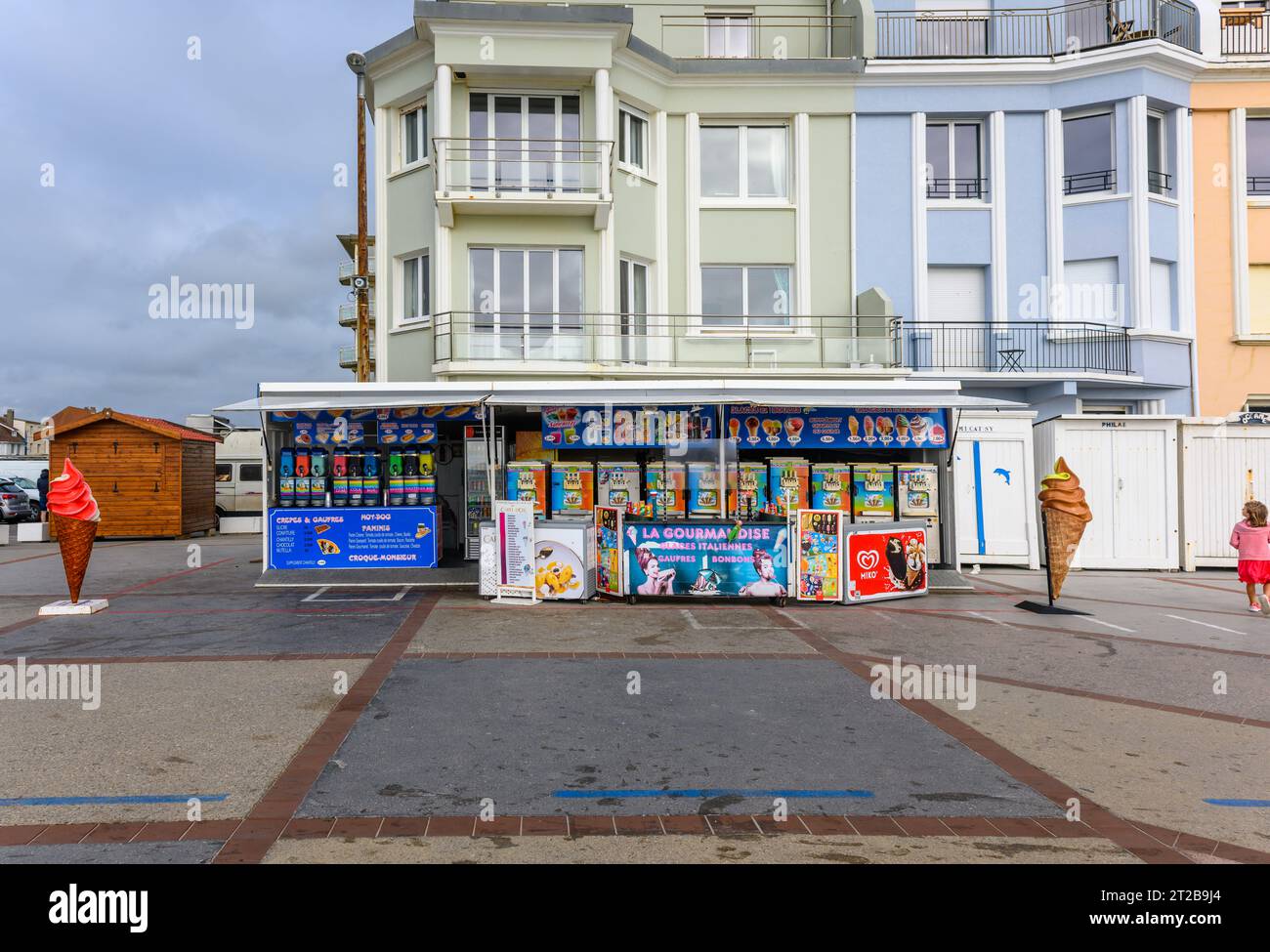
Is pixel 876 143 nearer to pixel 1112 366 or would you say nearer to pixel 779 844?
pixel 1112 366

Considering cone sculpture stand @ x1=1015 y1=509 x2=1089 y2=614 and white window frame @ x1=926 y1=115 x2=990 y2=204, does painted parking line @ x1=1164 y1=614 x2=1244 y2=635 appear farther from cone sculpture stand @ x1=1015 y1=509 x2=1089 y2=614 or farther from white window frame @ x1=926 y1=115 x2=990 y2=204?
white window frame @ x1=926 y1=115 x2=990 y2=204

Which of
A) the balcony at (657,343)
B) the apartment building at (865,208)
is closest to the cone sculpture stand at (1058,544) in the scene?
the apartment building at (865,208)

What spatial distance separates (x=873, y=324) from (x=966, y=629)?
439 inches

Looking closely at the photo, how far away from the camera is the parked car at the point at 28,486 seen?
2935 cm

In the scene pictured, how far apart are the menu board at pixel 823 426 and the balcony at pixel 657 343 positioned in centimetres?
538

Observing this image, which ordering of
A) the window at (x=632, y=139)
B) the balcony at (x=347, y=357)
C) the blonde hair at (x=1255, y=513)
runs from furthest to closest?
the balcony at (x=347, y=357) → the window at (x=632, y=139) → the blonde hair at (x=1255, y=513)

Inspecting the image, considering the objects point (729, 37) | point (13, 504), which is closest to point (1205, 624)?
point (729, 37)

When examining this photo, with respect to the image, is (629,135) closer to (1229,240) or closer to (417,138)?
(417,138)

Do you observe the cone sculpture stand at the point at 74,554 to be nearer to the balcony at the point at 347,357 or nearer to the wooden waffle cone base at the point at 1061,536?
the wooden waffle cone base at the point at 1061,536

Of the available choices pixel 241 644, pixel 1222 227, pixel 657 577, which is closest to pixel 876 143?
pixel 1222 227

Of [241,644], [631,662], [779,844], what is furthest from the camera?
[241,644]

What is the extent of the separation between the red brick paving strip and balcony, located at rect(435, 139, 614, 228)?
12.8 metres

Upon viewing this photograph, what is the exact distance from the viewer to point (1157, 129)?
67.6 ft

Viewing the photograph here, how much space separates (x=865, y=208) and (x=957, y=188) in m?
2.57
